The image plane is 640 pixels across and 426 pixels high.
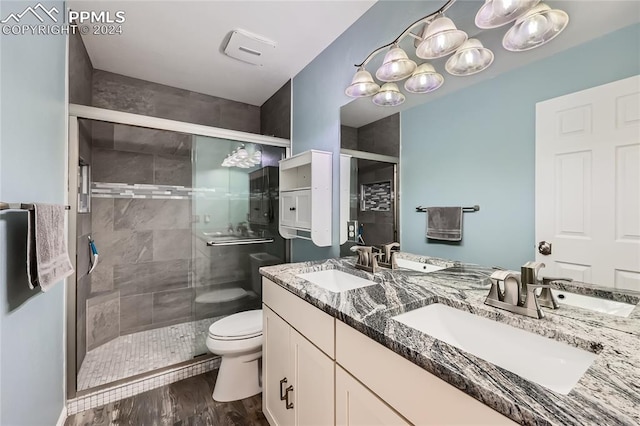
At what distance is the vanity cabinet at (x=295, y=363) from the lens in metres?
0.98

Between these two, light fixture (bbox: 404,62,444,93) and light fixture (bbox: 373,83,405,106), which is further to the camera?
light fixture (bbox: 373,83,405,106)

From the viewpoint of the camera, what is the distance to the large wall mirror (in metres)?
0.81

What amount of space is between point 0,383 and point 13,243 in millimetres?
457

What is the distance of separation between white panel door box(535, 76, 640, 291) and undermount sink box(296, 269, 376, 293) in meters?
0.78

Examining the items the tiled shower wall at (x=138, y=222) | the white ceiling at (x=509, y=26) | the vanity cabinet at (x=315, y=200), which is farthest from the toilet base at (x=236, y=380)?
the white ceiling at (x=509, y=26)

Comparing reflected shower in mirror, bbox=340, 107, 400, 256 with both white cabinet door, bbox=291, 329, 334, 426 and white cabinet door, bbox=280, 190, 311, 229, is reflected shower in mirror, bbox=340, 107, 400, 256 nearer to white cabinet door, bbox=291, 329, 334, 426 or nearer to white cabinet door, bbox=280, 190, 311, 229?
white cabinet door, bbox=280, 190, 311, 229

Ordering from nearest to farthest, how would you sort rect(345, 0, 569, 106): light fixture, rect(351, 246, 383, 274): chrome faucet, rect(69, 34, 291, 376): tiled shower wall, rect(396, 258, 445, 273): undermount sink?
rect(345, 0, 569, 106): light fixture
rect(396, 258, 445, 273): undermount sink
rect(351, 246, 383, 274): chrome faucet
rect(69, 34, 291, 376): tiled shower wall

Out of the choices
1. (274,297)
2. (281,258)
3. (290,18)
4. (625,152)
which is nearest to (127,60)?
(290,18)

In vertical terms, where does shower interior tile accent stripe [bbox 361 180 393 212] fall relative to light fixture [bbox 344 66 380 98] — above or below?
below

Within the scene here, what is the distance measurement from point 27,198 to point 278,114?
2000 mm

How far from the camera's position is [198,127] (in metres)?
2.11

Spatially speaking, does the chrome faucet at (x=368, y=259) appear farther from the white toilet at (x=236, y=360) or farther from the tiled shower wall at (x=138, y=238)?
the tiled shower wall at (x=138, y=238)

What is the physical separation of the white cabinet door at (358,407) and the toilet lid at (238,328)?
1004 millimetres

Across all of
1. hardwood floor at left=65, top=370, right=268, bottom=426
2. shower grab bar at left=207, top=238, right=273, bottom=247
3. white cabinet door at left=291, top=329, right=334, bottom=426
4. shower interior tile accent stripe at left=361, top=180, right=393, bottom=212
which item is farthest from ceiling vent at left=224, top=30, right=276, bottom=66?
hardwood floor at left=65, top=370, right=268, bottom=426
